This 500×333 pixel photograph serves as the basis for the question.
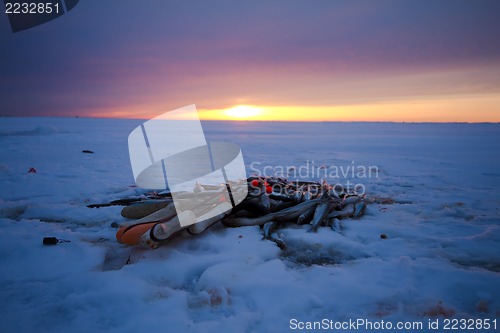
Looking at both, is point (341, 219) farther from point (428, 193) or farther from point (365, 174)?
point (365, 174)

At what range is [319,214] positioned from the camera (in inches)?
204

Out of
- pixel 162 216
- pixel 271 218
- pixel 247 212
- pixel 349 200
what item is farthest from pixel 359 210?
pixel 162 216

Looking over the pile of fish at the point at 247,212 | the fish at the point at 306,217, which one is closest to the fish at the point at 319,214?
the pile of fish at the point at 247,212

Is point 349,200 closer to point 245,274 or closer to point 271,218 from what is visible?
point 271,218

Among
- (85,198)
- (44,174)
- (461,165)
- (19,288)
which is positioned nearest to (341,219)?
(19,288)

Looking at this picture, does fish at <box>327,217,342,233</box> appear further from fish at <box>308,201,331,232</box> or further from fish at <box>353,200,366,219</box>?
fish at <box>353,200,366,219</box>

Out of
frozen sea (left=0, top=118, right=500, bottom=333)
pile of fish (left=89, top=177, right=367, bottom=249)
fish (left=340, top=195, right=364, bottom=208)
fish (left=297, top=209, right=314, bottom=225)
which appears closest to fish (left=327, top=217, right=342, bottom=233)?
pile of fish (left=89, top=177, right=367, bottom=249)

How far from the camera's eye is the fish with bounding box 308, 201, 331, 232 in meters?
4.98

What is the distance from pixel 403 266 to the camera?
376 centimetres

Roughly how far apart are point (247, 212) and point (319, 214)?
4.65 feet

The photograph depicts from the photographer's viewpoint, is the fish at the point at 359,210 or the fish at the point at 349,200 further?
the fish at the point at 349,200

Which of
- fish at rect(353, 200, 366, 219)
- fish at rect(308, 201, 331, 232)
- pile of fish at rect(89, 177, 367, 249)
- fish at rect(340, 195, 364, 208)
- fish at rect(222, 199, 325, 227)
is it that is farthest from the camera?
fish at rect(340, 195, 364, 208)

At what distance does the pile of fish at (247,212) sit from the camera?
4.20 meters

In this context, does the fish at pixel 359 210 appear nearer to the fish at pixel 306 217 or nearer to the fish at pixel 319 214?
the fish at pixel 319 214
